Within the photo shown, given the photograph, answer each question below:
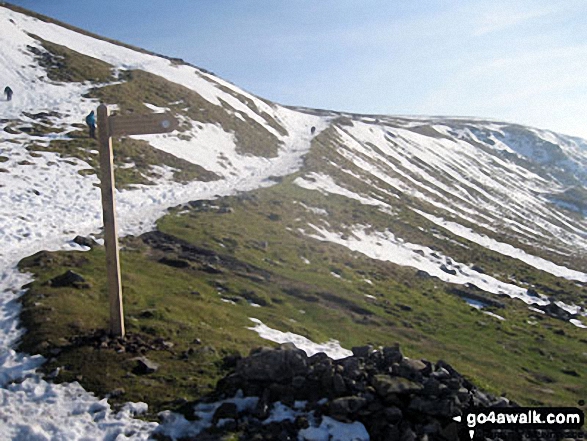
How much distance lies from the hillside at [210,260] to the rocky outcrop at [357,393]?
1.50 metres

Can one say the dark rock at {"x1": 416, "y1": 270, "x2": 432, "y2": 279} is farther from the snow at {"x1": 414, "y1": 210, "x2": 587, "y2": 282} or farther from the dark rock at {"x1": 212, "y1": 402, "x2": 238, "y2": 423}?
the dark rock at {"x1": 212, "y1": 402, "x2": 238, "y2": 423}

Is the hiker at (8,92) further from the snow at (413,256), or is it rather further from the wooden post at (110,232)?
the wooden post at (110,232)

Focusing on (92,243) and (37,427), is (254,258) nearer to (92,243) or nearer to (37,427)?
(92,243)

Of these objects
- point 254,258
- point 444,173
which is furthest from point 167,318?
point 444,173

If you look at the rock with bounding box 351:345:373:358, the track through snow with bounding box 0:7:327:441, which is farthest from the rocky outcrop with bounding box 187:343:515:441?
the track through snow with bounding box 0:7:327:441

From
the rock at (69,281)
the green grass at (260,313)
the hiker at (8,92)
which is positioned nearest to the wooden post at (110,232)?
the green grass at (260,313)

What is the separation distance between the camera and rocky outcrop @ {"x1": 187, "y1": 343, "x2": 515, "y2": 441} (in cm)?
942

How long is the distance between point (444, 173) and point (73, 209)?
9844cm

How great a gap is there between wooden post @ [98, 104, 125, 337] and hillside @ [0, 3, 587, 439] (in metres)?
0.77

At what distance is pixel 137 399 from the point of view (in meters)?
10.4

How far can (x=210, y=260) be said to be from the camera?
25281mm

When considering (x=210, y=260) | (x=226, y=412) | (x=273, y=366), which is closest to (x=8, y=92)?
(x=210, y=260)

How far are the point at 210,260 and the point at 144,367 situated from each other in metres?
13.9

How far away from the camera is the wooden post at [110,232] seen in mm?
12430
